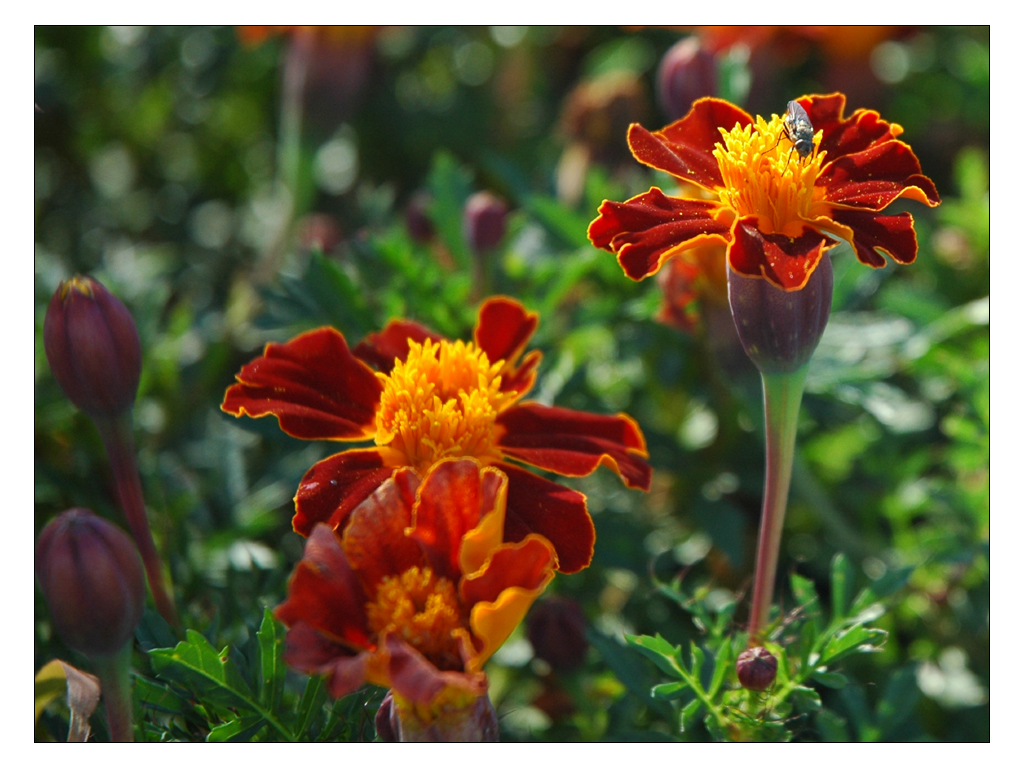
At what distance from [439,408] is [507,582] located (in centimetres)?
22

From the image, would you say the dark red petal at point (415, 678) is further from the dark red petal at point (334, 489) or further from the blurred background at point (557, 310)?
the blurred background at point (557, 310)

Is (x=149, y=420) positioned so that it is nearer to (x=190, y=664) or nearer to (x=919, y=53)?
(x=190, y=664)

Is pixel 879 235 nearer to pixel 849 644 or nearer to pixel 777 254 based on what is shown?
pixel 777 254

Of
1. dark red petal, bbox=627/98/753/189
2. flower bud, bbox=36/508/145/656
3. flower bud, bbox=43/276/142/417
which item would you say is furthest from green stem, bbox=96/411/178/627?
dark red petal, bbox=627/98/753/189

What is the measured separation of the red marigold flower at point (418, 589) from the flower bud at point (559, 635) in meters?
0.31

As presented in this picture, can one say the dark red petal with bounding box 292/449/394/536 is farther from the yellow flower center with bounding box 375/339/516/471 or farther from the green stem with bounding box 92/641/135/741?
the green stem with bounding box 92/641/135/741

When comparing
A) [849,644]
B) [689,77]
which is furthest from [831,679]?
[689,77]

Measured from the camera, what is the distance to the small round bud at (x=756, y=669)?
2.88 feet

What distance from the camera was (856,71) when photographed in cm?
192

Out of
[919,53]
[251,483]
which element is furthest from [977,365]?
[251,483]

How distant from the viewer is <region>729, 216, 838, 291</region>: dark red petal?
79 cm

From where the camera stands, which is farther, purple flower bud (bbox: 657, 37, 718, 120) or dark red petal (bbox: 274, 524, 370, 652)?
purple flower bud (bbox: 657, 37, 718, 120)

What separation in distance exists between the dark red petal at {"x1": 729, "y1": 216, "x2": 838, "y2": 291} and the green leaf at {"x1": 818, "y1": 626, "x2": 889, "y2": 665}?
35 centimetres

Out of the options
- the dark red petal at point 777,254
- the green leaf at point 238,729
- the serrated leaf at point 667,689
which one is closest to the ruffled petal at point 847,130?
the dark red petal at point 777,254
